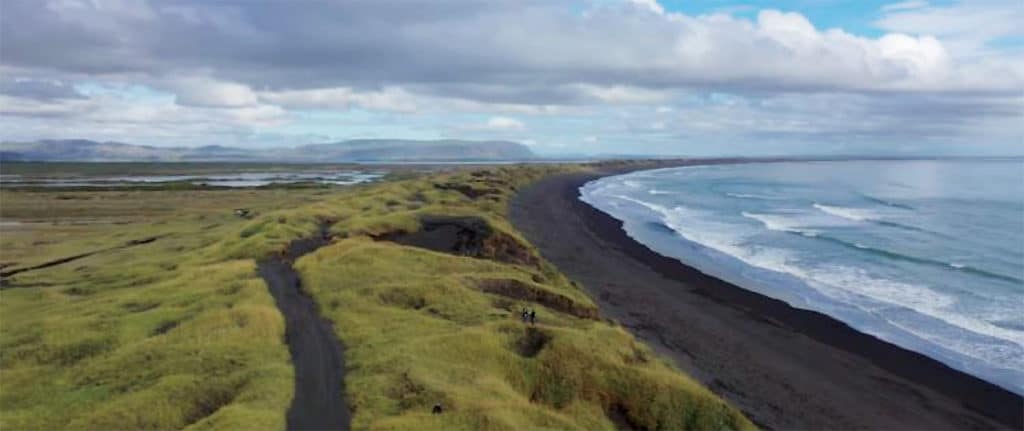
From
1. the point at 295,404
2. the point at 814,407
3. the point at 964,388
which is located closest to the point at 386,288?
the point at 295,404

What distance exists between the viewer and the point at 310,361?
100 feet

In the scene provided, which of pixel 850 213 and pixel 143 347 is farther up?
pixel 143 347

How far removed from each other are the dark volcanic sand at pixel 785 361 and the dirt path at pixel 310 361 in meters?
15.4

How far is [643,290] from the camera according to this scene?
51.7 m

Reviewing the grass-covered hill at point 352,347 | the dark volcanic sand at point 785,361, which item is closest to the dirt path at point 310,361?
the grass-covered hill at point 352,347

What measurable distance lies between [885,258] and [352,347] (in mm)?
49738

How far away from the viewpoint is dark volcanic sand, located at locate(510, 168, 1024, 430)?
30328 millimetres

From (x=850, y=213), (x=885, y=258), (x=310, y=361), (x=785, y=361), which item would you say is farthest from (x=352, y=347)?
(x=850, y=213)

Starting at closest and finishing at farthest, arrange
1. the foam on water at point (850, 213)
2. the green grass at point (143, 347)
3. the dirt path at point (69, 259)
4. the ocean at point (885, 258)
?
the green grass at point (143, 347) → the ocean at point (885, 258) → the dirt path at point (69, 259) → the foam on water at point (850, 213)

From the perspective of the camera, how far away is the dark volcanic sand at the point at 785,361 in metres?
30.3

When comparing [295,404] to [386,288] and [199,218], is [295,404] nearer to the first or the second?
[386,288]

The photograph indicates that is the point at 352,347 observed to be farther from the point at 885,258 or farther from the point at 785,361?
the point at 885,258

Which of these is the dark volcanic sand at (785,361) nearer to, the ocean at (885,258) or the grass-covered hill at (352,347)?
the ocean at (885,258)

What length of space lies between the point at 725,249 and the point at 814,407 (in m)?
41.2
